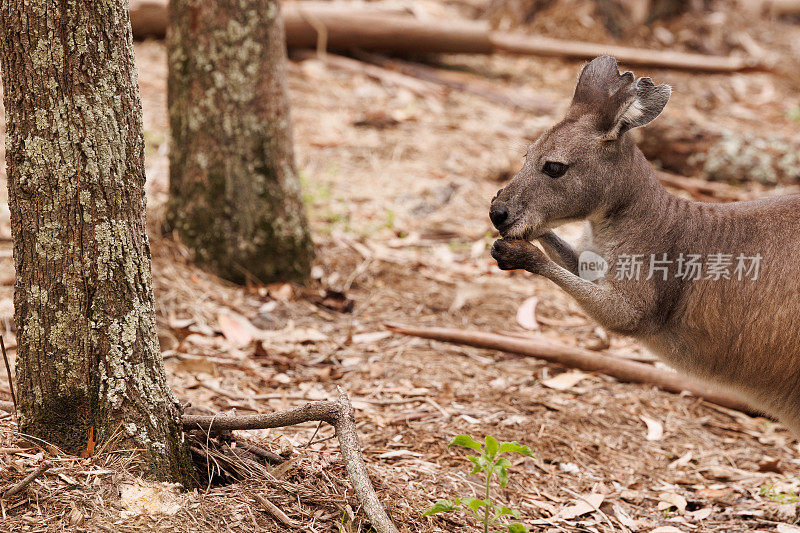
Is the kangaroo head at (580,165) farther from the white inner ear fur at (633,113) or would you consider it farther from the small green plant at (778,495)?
the small green plant at (778,495)

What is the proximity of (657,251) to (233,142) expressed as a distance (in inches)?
109

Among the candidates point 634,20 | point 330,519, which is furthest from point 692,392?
point 634,20

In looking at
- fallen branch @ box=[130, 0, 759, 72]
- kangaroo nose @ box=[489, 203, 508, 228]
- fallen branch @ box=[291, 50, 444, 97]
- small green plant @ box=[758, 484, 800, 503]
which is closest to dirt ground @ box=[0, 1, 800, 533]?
small green plant @ box=[758, 484, 800, 503]

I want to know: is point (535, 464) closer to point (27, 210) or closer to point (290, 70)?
point (27, 210)

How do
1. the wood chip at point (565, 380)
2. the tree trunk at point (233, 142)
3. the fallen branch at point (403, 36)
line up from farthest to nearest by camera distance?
the fallen branch at point (403, 36)
the tree trunk at point (233, 142)
the wood chip at point (565, 380)

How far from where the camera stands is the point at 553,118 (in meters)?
9.19

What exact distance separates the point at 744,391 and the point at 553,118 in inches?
223

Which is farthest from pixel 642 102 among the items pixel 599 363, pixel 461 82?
pixel 461 82

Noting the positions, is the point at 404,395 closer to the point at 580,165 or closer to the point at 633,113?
the point at 580,165

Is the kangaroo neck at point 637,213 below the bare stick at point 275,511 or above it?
above

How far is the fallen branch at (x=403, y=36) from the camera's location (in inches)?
370

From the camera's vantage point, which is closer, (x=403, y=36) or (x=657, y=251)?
(x=657, y=251)

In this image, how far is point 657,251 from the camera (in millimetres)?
3977

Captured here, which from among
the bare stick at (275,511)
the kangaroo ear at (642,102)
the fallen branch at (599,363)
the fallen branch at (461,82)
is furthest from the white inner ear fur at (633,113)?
the fallen branch at (461,82)
